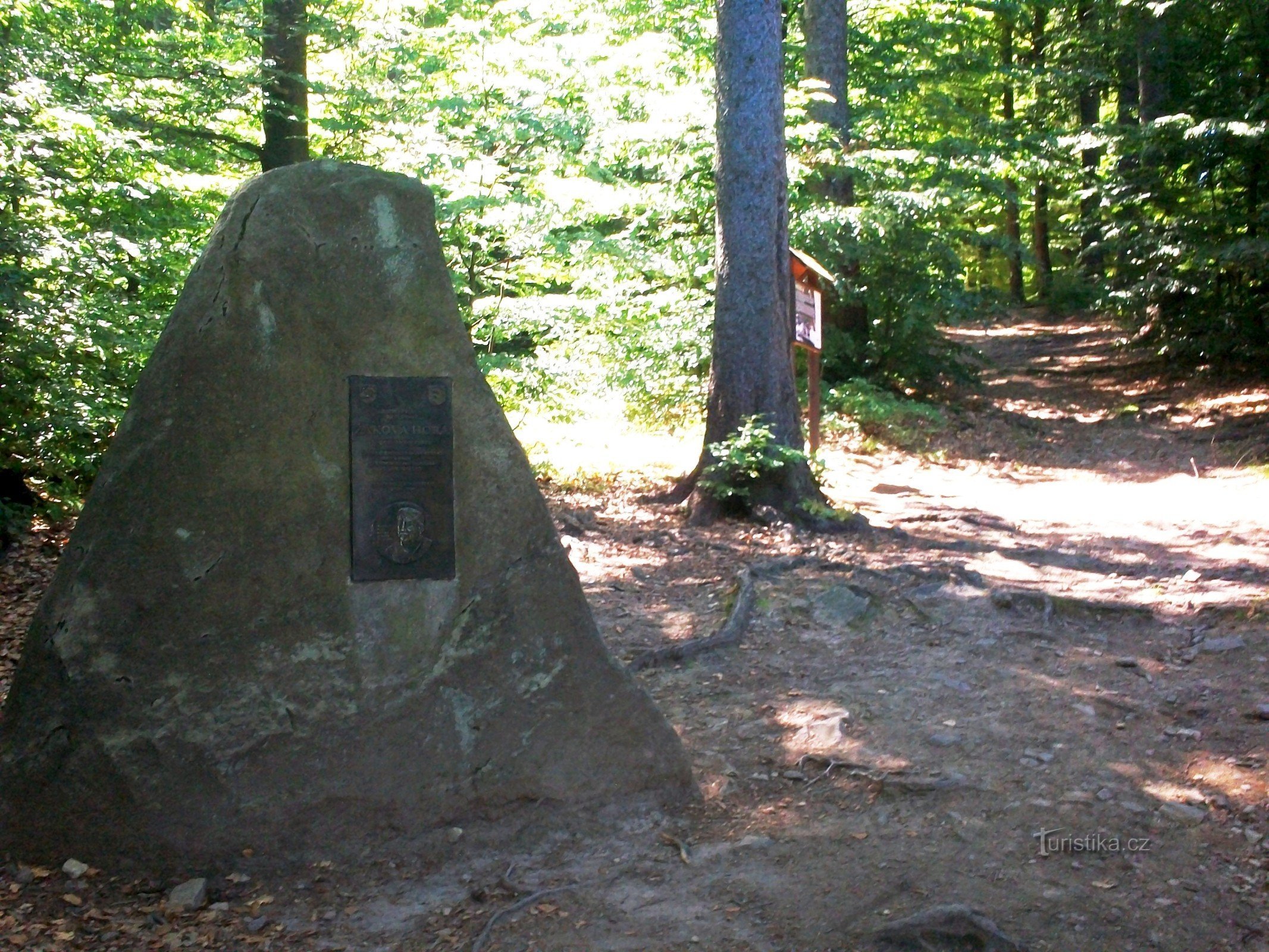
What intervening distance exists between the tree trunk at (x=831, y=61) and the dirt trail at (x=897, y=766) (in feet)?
23.2

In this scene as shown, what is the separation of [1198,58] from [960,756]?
57.0 feet

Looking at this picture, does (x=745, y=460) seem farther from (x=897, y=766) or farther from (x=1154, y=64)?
(x=1154, y=64)

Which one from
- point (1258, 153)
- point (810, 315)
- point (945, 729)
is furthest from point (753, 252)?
point (1258, 153)

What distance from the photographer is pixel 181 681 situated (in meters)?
4.11

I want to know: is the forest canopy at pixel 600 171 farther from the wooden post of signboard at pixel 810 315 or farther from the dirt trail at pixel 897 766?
the dirt trail at pixel 897 766

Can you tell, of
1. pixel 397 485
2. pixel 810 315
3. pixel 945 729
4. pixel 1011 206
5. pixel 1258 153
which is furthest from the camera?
pixel 1011 206

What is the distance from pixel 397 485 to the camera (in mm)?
4375

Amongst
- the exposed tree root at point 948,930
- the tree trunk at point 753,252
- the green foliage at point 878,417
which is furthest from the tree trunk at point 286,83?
the exposed tree root at point 948,930

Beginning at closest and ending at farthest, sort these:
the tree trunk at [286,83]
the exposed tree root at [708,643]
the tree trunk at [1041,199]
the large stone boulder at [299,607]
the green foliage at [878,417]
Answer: the large stone boulder at [299,607] < the exposed tree root at [708,643] < the tree trunk at [286,83] < the green foliage at [878,417] < the tree trunk at [1041,199]

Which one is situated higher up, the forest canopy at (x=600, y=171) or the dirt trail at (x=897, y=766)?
the forest canopy at (x=600, y=171)

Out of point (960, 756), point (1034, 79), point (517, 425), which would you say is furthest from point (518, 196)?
point (1034, 79)

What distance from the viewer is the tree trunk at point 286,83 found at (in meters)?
12.1

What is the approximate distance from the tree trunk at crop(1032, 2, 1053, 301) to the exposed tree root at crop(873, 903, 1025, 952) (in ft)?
65.3

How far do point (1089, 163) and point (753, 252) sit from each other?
19.1 meters
